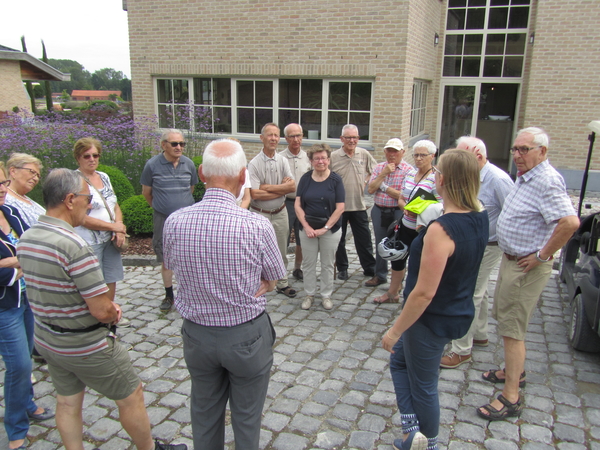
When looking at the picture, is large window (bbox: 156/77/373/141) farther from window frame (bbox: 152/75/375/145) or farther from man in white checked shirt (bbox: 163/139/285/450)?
man in white checked shirt (bbox: 163/139/285/450)

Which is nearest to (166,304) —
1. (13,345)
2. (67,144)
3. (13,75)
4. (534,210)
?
(13,345)

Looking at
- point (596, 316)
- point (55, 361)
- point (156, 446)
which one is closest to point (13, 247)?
point (55, 361)

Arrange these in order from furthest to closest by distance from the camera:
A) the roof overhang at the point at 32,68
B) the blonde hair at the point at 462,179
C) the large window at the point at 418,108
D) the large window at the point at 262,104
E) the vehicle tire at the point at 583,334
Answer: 1. the roof overhang at the point at 32,68
2. the large window at the point at 418,108
3. the large window at the point at 262,104
4. the vehicle tire at the point at 583,334
5. the blonde hair at the point at 462,179

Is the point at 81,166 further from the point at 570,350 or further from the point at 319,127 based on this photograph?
the point at 319,127

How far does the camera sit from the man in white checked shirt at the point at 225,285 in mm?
2082

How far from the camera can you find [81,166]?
13.1 feet

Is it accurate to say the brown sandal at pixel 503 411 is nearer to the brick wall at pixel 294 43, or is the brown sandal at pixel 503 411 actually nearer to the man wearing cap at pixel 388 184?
the man wearing cap at pixel 388 184

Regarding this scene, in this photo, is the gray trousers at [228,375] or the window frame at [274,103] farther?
the window frame at [274,103]

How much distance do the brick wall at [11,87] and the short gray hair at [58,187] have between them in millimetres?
20021

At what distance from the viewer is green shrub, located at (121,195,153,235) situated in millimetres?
6930

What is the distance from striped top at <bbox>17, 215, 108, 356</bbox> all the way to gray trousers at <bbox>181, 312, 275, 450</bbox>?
0.52m

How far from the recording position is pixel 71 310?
2295 mm

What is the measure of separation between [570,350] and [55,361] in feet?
13.6

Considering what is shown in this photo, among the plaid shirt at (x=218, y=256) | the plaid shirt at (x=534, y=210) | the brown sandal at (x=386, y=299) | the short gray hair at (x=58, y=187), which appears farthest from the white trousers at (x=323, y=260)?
the short gray hair at (x=58, y=187)
